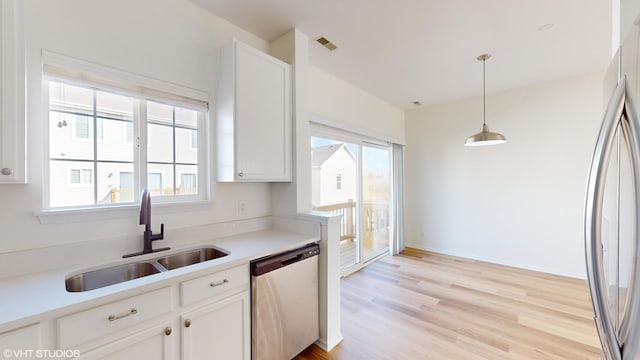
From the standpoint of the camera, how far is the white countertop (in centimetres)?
95

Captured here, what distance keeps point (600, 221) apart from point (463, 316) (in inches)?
91.3

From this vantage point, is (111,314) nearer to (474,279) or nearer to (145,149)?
(145,149)

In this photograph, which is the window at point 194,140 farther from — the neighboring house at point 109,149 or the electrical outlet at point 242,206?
the electrical outlet at point 242,206

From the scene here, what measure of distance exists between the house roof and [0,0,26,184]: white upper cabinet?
2.32m

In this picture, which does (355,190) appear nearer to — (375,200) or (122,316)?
(375,200)

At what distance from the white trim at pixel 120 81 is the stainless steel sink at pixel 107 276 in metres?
1.14

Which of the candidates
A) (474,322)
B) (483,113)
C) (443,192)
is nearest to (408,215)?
(443,192)

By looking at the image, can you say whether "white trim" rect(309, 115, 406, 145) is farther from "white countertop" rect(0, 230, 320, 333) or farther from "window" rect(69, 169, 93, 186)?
"window" rect(69, 169, 93, 186)

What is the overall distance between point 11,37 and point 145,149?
2.61 feet

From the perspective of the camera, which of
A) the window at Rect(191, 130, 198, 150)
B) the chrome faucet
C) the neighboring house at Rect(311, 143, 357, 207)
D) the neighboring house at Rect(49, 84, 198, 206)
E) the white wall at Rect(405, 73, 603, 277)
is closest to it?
the neighboring house at Rect(49, 84, 198, 206)

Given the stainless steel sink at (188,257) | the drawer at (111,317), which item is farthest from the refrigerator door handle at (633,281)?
the stainless steel sink at (188,257)

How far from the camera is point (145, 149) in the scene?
1.80 m

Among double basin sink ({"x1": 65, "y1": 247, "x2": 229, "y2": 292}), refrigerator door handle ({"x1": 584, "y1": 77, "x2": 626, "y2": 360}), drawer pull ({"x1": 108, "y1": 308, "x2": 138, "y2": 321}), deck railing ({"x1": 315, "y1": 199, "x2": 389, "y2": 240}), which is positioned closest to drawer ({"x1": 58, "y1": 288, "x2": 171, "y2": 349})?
drawer pull ({"x1": 108, "y1": 308, "x2": 138, "y2": 321})

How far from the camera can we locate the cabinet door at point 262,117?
77.4 inches
